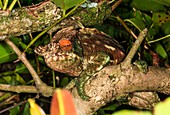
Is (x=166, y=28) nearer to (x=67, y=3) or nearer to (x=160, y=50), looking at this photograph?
(x=160, y=50)

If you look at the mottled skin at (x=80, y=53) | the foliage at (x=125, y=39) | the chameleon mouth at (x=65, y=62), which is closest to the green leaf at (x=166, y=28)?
the foliage at (x=125, y=39)

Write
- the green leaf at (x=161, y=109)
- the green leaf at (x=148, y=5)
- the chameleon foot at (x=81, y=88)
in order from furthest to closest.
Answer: the green leaf at (x=148, y=5) → the chameleon foot at (x=81, y=88) → the green leaf at (x=161, y=109)

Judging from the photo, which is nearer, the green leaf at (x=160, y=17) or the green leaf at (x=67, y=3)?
the green leaf at (x=67, y=3)

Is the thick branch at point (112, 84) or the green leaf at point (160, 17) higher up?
the green leaf at point (160, 17)

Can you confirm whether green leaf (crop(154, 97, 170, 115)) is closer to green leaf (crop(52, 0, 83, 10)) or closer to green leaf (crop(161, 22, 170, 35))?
green leaf (crop(52, 0, 83, 10))

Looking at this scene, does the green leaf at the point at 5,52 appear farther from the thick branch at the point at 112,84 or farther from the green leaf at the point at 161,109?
the green leaf at the point at 161,109

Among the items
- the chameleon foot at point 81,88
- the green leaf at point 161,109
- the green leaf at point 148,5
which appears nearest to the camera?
the green leaf at point 161,109

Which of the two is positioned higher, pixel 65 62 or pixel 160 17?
pixel 160 17

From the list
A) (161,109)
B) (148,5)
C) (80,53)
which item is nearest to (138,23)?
(148,5)
